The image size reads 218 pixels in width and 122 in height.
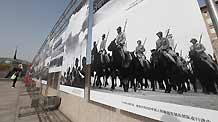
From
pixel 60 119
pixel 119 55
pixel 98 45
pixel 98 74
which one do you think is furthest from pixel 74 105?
pixel 119 55

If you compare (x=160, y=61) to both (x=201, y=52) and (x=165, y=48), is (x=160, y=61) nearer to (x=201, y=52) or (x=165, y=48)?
(x=165, y=48)

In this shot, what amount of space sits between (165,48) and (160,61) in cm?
11

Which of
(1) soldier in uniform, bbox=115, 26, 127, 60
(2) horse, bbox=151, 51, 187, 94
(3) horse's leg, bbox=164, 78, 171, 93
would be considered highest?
(1) soldier in uniform, bbox=115, 26, 127, 60

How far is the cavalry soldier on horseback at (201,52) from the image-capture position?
915 millimetres

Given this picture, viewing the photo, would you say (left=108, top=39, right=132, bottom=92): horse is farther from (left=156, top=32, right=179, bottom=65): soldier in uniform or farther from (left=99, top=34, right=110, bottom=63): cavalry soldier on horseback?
(left=156, top=32, right=179, bottom=65): soldier in uniform

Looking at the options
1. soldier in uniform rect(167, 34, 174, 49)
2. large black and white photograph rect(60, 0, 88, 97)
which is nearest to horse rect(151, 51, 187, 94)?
soldier in uniform rect(167, 34, 174, 49)

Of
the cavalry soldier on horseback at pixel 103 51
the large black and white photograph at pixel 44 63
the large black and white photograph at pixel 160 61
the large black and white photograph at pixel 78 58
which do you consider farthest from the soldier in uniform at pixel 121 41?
the large black and white photograph at pixel 44 63

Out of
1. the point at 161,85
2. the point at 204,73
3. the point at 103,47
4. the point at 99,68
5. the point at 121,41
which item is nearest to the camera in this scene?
the point at 204,73

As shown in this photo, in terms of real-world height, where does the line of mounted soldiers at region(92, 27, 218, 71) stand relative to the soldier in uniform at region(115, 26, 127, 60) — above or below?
below

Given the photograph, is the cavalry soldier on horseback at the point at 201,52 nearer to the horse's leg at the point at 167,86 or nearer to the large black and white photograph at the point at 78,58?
the horse's leg at the point at 167,86

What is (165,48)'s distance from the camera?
48.8 inches

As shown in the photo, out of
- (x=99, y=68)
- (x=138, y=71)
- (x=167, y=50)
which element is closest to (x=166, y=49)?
(x=167, y=50)

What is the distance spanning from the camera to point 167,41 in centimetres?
121

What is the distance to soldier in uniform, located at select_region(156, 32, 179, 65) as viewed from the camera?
1179 mm
